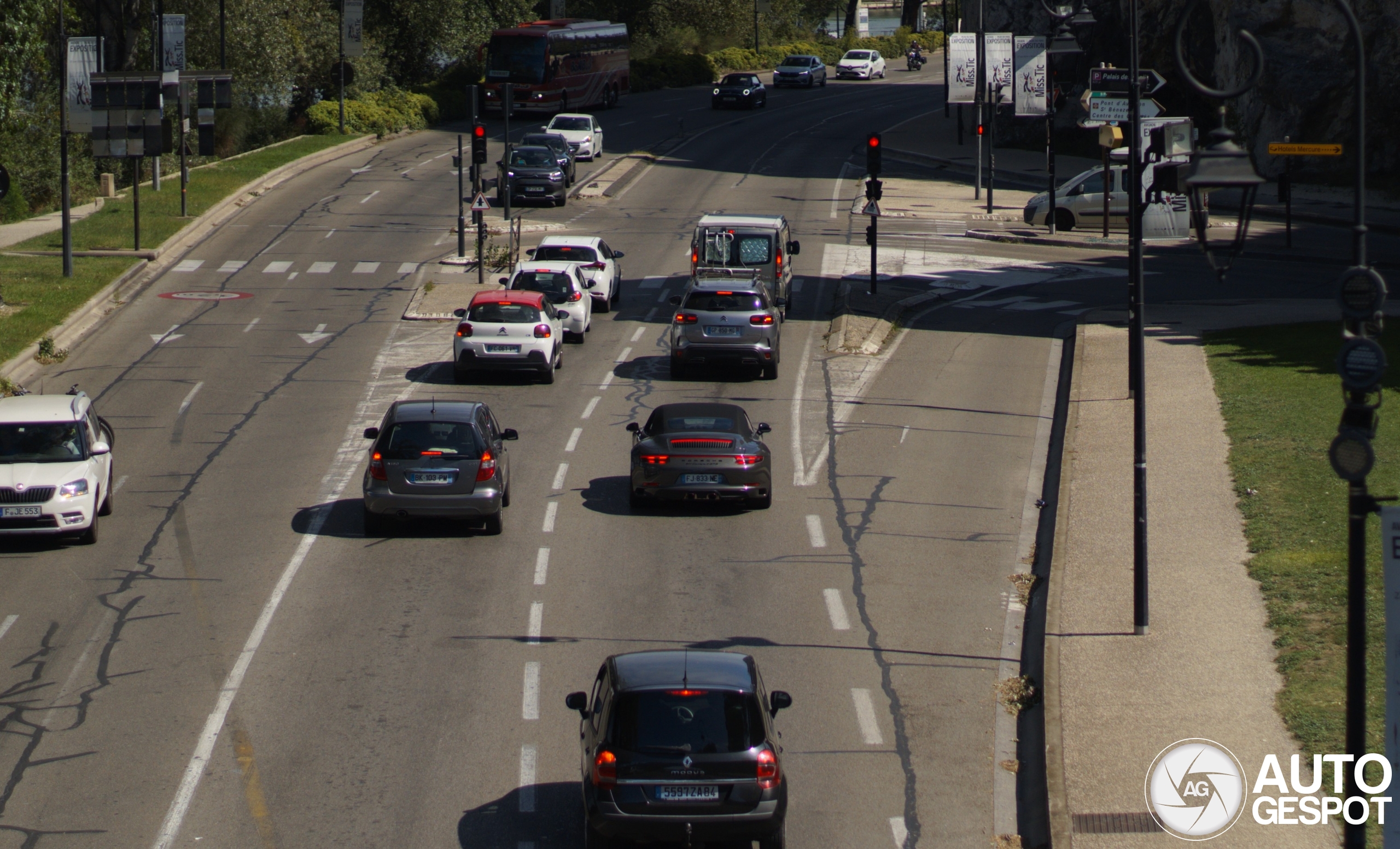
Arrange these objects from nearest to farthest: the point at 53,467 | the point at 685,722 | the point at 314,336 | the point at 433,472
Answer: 1. the point at 685,722
2. the point at 53,467
3. the point at 433,472
4. the point at 314,336

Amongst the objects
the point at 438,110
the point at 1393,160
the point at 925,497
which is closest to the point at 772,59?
the point at 438,110

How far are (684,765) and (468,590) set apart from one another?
760 cm

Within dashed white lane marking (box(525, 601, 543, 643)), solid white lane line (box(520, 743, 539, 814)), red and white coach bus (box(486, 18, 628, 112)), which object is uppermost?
red and white coach bus (box(486, 18, 628, 112))

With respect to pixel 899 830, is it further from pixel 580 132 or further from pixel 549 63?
pixel 549 63

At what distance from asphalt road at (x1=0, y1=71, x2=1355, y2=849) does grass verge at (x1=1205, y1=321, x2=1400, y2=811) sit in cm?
281

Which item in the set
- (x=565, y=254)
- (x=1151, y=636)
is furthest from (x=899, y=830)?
(x=565, y=254)

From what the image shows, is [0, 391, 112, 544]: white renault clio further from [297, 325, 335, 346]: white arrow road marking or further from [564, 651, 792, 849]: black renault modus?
[297, 325, 335, 346]: white arrow road marking

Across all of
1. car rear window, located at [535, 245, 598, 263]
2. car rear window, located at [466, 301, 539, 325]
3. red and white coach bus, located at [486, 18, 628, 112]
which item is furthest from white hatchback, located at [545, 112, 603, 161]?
car rear window, located at [466, 301, 539, 325]

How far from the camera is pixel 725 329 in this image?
93.0 feet

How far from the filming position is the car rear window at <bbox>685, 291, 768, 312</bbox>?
93.8 feet

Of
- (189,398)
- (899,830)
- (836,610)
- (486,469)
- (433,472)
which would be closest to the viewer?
(899,830)

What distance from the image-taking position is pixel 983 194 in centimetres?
5528

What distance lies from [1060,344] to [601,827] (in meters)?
24.2

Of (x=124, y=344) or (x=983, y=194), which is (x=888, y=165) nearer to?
(x=983, y=194)
